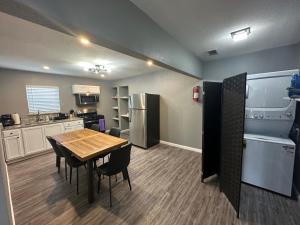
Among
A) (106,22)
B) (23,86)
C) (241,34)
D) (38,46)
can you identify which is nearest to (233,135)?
(241,34)

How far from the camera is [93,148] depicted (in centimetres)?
218

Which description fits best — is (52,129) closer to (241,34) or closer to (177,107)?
(177,107)

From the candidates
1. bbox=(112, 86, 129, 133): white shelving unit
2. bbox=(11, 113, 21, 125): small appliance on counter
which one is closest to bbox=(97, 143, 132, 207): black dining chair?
bbox=(11, 113, 21, 125): small appliance on counter

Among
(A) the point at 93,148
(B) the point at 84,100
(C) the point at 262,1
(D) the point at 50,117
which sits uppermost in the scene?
(C) the point at 262,1

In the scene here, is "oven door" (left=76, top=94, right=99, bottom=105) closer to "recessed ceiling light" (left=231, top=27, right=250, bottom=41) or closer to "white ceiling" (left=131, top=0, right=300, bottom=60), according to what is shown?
"white ceiling" (left=131, top=0, right=300, bottom=60)

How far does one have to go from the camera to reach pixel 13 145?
327cm

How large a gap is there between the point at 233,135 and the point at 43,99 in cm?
534

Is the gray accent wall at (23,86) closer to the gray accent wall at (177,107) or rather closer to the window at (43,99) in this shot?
the window at (43,99)

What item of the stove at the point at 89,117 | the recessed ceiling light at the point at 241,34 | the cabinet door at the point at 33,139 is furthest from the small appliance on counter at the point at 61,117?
the recessed ceiling light at the point at 241,34

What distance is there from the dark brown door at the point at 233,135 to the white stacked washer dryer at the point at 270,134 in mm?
623

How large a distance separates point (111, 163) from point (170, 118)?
272 cm

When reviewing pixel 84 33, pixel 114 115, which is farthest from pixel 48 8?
pixel 114 115

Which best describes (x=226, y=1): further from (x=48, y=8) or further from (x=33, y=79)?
(x=33, y=79)

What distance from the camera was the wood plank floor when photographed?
176 cm
